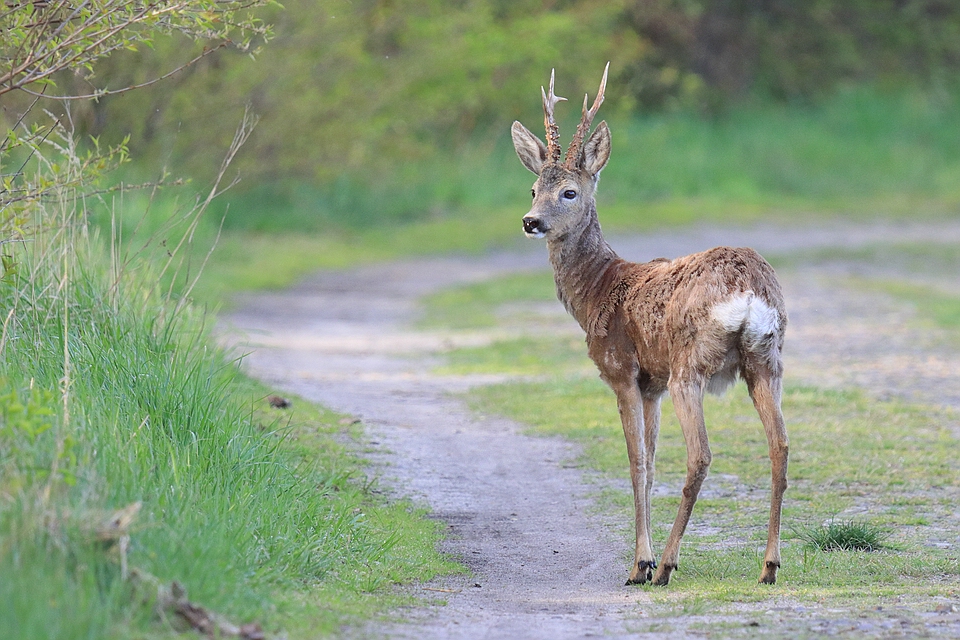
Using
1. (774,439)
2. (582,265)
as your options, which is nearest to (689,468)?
(774,439)

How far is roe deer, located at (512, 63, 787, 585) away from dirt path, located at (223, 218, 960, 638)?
642 mm

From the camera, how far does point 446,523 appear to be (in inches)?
297

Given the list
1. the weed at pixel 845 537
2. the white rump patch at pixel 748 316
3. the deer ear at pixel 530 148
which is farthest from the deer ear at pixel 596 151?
the weed at pixel 845 537

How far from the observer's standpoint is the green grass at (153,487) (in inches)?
189

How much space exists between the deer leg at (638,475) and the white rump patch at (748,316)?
0.77m

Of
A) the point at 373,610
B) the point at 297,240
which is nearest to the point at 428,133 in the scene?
the point at 297,240

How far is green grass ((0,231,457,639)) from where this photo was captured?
479cm

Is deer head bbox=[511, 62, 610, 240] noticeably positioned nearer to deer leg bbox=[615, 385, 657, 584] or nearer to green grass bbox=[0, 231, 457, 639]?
deer leg bbox=[615, 385, 657, 584]

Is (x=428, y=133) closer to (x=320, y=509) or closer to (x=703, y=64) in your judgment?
(x=703, y=64)

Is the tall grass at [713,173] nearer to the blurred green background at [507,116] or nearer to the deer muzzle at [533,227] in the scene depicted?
the blurred green background at [507,116]

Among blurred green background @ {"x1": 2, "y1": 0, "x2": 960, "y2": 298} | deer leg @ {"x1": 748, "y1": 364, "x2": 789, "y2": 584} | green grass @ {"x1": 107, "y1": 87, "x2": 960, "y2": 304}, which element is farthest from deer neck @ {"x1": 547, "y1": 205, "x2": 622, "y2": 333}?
green grass @ {"x1": 107, "y1": 87, "x2": 960, "y2": 304}

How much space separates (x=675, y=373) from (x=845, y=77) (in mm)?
30011

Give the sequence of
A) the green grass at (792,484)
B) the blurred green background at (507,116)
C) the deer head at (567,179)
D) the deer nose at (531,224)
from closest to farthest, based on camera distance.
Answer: the green grass at (792,484) < the deer nose at (531,224) < the deer head at (567,179) < the blurred green background at (507,116)

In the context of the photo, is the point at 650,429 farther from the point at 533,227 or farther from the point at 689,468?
the point at 533,227
